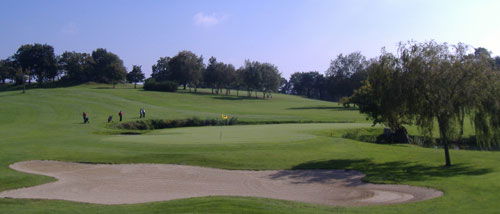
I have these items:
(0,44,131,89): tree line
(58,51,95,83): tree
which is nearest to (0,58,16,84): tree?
(0,44,131,89): tree line

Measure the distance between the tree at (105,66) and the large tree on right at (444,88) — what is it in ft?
390

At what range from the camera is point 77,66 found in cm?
14838

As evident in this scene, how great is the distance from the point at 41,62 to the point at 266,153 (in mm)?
134751

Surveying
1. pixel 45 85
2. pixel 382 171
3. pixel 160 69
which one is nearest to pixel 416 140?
pixel 382 171

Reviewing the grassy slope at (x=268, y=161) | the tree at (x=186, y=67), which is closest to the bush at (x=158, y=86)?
the tree at (x=186, y=67)

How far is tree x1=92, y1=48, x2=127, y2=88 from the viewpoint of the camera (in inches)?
5394

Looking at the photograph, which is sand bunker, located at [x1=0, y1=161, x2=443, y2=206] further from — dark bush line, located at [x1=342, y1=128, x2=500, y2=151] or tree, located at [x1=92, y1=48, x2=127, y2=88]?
tree, located at [x1=92, y1=48, x2=127, y2=88]

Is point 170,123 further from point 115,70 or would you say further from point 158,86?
point 115,70

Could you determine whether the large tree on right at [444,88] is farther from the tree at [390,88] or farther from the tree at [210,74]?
the tree at [210,74]

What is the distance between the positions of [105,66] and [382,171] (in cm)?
13531

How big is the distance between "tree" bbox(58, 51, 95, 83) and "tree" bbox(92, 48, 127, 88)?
210cm

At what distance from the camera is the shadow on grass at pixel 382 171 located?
24141 millimetres

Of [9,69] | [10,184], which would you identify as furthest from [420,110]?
[9,69]

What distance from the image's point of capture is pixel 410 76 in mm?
27078
